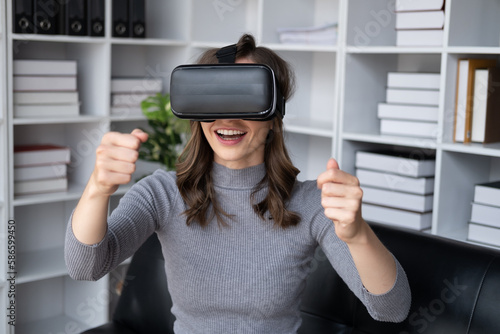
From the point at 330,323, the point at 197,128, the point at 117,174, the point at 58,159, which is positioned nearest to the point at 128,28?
the point at 58,159

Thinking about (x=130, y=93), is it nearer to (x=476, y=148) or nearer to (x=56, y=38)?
(x=56, y=38)

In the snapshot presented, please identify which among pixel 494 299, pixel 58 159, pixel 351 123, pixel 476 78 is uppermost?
pixel 476 78

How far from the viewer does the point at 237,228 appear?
1.46m

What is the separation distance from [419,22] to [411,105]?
0.28 meters

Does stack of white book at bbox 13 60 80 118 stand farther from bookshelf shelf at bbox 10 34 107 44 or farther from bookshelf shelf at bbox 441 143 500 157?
bookshelf shelf at bbox 441 143 500 157

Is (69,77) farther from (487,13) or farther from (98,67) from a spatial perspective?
(487,13)

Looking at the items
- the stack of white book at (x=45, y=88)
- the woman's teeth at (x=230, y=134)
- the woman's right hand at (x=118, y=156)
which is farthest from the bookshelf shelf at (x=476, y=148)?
the stack of white book at (x=45, y=88)

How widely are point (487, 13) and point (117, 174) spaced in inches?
61.2

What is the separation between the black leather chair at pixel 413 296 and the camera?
1.43 m

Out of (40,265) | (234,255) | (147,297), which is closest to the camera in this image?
(234,255)

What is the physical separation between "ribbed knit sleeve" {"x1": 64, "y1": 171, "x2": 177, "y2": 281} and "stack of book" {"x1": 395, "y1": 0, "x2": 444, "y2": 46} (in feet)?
3.42

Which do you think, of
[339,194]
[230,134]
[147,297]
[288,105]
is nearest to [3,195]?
[147,297]

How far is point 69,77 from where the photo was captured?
2.57m

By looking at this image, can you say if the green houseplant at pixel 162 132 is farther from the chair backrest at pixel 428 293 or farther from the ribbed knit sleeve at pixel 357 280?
the ribbed knit sleeve at pixel 357 280
